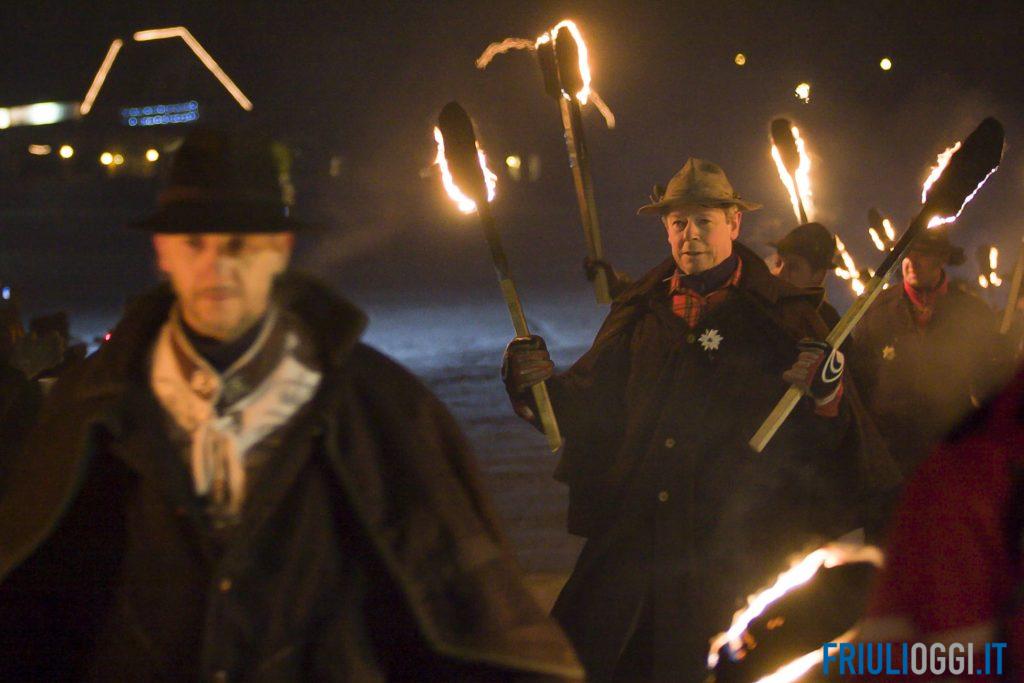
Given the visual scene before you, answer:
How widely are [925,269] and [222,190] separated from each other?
497cm

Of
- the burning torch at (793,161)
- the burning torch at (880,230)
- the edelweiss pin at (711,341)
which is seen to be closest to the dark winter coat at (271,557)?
the edelweiss pin at (711,341)

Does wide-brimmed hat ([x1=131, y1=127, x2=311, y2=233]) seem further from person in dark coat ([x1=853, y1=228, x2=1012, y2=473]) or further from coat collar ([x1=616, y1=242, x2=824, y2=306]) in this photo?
person in dark coat ([x1=853, y1=228, x2=1012, y2=473])

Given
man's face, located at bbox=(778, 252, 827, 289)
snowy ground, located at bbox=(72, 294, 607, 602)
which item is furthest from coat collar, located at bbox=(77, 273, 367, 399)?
man's face, located at bbox=(778, 252, 827, 289)

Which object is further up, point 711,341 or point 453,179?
point 453,179

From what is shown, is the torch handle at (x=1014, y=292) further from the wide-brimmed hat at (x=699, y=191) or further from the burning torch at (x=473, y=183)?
the burning torch at (x=473, y=183)

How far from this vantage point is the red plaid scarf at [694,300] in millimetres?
4898

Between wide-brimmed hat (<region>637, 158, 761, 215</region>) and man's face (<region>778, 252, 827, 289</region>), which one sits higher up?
wide-brimmed hat (<region>637, 158, 761, 215</region>)

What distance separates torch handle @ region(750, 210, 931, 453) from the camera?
15.0 ft

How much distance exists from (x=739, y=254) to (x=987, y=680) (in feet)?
9.50

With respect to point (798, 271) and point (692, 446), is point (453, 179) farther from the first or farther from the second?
point (798, 271)

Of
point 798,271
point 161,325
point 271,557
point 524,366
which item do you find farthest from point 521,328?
point 798,271

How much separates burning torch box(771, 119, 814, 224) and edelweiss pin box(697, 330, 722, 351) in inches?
97.3

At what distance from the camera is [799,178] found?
23.4 feet

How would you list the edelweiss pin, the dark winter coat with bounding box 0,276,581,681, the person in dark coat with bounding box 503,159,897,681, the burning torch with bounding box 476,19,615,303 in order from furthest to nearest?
the burning torch with bounding box 476,19,615,303, the edelweiss pin, the person in dark coat with bounding box 503,159,897,681, the dark winter coat with bounding box 0,276,581,681
